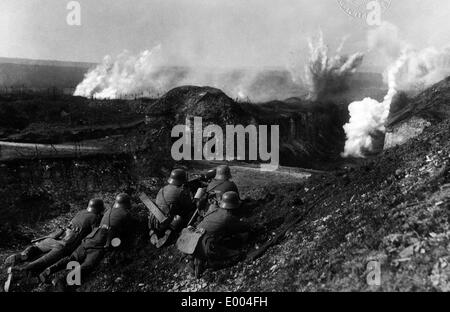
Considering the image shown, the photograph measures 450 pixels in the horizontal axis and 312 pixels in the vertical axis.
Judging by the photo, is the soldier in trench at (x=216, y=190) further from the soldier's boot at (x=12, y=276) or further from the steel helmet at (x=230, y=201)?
the soldier's boot at (x=12, y=276)

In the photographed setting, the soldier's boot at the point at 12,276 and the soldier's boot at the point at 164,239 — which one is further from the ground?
the soldier's boot at the point at 164,239

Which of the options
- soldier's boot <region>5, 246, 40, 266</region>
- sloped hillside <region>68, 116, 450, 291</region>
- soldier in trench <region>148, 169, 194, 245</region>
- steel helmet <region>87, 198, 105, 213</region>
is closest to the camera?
sloped hillside <region>68, 116, 450, 291</region>

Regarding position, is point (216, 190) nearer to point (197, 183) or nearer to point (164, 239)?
point (197, 183)

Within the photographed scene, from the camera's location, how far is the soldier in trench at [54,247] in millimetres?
11061

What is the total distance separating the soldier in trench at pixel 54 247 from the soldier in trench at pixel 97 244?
358 mm

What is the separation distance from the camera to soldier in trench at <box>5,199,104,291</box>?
36.3ft

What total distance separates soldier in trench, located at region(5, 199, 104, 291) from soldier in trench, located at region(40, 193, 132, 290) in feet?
1.17

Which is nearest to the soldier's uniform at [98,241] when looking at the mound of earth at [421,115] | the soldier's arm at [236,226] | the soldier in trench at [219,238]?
the soldier in trench at [219,238]

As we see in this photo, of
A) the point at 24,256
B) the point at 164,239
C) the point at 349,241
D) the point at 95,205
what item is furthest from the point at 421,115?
the point at 24,256

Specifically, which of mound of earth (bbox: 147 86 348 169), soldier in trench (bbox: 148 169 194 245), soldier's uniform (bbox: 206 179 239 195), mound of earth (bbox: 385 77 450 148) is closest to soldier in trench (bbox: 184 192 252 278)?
soldier in trench (bbox: 148 169 194 245)

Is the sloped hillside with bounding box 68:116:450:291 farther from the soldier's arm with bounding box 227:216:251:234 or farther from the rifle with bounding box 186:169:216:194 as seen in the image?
the rifle with bounding box 186:169:216:194

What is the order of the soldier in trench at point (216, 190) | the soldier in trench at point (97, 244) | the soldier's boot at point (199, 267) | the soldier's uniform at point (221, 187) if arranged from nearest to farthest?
the soldier's boot at point (199, 267), the soldier in trench at point (97, 244), the soldier in trench at point (216, 190), the soldier's uniform at point (221, 187)
